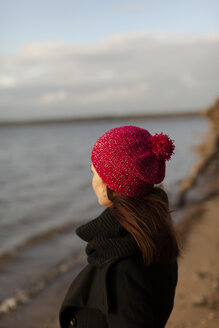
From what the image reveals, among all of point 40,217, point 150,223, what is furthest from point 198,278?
point 40,217

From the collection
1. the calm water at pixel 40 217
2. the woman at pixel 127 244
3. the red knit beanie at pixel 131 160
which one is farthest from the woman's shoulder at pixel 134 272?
the calm water at pixel 40 217

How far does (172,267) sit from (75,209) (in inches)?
408

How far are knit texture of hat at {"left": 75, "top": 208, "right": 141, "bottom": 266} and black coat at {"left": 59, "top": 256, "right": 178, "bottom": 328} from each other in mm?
36

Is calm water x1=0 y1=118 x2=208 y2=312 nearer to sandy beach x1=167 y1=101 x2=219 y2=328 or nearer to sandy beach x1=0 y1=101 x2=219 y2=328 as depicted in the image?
sandy beach x1=0 y1=101 x2=219 y2=328

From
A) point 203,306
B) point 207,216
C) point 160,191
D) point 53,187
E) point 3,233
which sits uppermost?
point 53,187

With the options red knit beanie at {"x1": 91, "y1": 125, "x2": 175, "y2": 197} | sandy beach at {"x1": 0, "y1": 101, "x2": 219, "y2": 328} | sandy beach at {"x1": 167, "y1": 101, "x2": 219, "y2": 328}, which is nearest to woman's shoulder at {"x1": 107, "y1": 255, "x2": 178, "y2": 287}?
red knit beanie at {"x1": 91, "y1": 125, "x2": 175, "y2": 197}

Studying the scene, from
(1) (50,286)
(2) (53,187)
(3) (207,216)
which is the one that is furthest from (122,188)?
(2) (53,187)

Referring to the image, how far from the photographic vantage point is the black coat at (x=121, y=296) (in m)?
1.47

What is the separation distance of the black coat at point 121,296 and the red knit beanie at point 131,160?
1.18 ft

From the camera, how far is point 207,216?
9078mm

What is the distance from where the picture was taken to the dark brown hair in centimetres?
158

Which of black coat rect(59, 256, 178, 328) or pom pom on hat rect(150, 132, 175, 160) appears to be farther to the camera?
pom pom on hat rect(150, 132, 175, 160)

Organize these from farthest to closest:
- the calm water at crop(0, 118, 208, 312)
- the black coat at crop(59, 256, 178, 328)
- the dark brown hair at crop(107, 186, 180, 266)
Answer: the calm water at crop(0, 118, 208, 312)
the dark brown hair at crop(107, 186, 180, 266)
the black coat at crop(59, 256, 178, 328)

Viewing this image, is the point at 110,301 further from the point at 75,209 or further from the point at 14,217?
the point at 75,209
